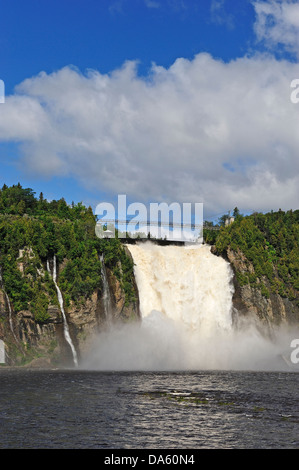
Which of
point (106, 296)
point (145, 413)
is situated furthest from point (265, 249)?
point (145, 413)

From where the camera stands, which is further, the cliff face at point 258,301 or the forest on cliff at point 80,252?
the cliff face at point 258,301

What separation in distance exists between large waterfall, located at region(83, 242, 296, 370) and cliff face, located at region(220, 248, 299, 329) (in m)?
1.77

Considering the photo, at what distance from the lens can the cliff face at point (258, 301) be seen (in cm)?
7481

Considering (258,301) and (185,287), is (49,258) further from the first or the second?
(258,301)

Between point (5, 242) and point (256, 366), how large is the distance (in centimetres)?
3390

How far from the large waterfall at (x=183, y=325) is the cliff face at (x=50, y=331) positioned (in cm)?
224

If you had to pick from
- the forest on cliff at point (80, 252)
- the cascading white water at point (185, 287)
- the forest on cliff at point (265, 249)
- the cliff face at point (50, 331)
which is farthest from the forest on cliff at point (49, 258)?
the forest on cliff at point (265, 249)

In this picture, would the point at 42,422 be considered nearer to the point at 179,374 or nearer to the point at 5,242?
the point at 179,374

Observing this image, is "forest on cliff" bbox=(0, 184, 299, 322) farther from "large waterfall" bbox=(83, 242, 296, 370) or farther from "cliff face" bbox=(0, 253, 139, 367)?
"large waterfall" bbox=(83, 242, 296, 370)

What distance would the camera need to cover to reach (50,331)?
54781mm

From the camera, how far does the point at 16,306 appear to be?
53438 millimetres

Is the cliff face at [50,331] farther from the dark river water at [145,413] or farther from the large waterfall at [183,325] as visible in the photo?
the dark river water at [145,413]

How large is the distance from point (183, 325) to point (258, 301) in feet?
49.7
